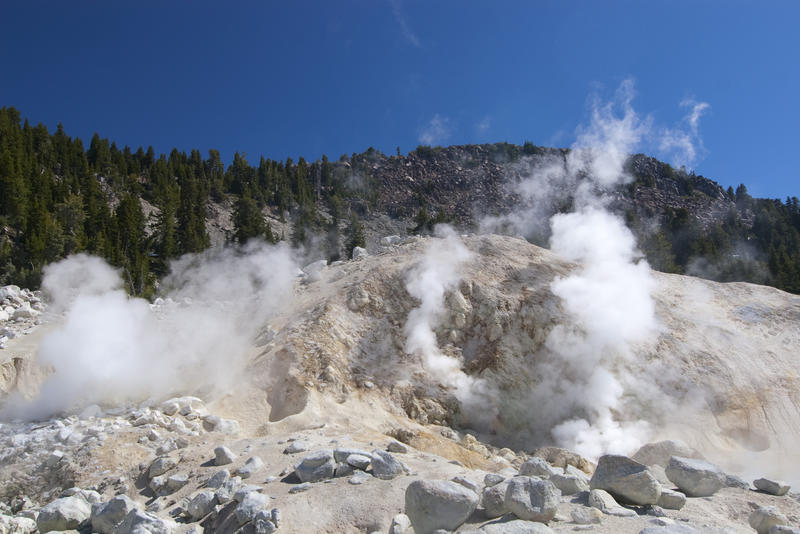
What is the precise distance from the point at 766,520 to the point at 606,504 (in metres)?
1.44

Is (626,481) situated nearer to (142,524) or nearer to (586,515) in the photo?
(586,515)

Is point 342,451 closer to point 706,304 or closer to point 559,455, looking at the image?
point 559,455

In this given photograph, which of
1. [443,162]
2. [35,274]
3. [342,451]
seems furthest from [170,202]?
[443,162]

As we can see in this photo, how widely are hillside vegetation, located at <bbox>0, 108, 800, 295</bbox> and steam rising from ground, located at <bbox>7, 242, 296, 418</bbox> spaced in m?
8.83

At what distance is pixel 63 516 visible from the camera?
18.9ft

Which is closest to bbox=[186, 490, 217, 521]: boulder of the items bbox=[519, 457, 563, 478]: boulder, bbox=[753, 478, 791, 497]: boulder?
bbox=[519, 457, 563, 478]: boulder

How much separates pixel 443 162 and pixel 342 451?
8355cm

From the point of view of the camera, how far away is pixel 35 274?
67.2ft

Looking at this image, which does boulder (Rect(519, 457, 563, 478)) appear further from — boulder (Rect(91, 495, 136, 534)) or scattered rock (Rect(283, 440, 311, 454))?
boulder (Rect(91, 495, 136, 534))

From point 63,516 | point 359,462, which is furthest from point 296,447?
point 63,516

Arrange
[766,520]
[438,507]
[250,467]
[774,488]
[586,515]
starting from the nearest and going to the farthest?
[438,507] < [586,515] < [766,520] < [774,488] < [250,467]

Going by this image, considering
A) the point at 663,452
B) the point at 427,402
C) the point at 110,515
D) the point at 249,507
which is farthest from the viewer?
the point at 427,402

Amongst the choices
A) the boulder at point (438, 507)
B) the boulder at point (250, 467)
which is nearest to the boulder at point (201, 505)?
the boulder at point (250, 467)

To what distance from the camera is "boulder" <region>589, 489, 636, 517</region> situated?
484 cm
